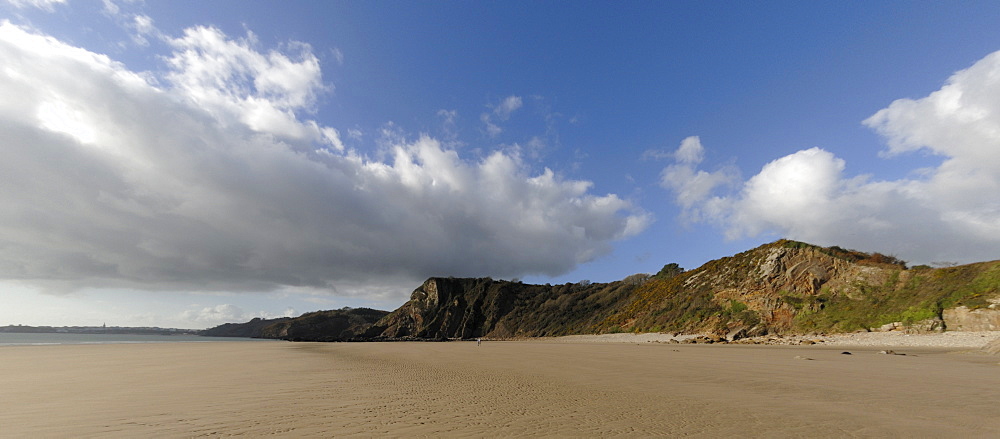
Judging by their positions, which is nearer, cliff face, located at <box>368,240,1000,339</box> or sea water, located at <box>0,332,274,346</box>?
cliff face, located at <box>368,240,1000,339</box>

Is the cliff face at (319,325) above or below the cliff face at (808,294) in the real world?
below

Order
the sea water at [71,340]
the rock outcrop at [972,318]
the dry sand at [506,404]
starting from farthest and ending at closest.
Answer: the sea water at [71,340] → the rock outcrop at [972,318] → the dry sand at [506,404]

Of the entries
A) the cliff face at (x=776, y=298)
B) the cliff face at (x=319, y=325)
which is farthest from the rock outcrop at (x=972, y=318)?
the cliff face at (x=319, y=325)

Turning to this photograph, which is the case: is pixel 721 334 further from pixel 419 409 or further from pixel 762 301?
pixel 419 409

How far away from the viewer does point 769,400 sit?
9.88 m

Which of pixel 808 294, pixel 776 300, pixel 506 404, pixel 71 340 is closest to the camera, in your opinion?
pixel 506 404

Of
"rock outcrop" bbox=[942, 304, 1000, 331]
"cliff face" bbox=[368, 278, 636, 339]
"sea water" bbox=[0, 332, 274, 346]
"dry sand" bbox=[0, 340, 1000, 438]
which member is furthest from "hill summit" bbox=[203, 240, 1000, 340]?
"sea water" bbox=[0, 332, 274, 346]

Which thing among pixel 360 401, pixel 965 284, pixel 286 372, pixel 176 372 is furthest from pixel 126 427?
pixel 965 284

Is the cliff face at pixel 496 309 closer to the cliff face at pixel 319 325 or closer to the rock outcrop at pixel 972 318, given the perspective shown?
the cliff face at pixel 319 325

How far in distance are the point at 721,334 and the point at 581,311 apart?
43242mm

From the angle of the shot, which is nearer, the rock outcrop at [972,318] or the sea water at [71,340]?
the rock outcrop at [972,318]

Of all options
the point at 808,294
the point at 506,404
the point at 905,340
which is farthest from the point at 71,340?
the point at 808,294

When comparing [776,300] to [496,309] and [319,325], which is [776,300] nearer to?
[496,309]

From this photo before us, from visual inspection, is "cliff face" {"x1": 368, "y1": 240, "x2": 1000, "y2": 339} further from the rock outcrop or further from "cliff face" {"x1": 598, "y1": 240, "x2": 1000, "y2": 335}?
the rock outcrop
